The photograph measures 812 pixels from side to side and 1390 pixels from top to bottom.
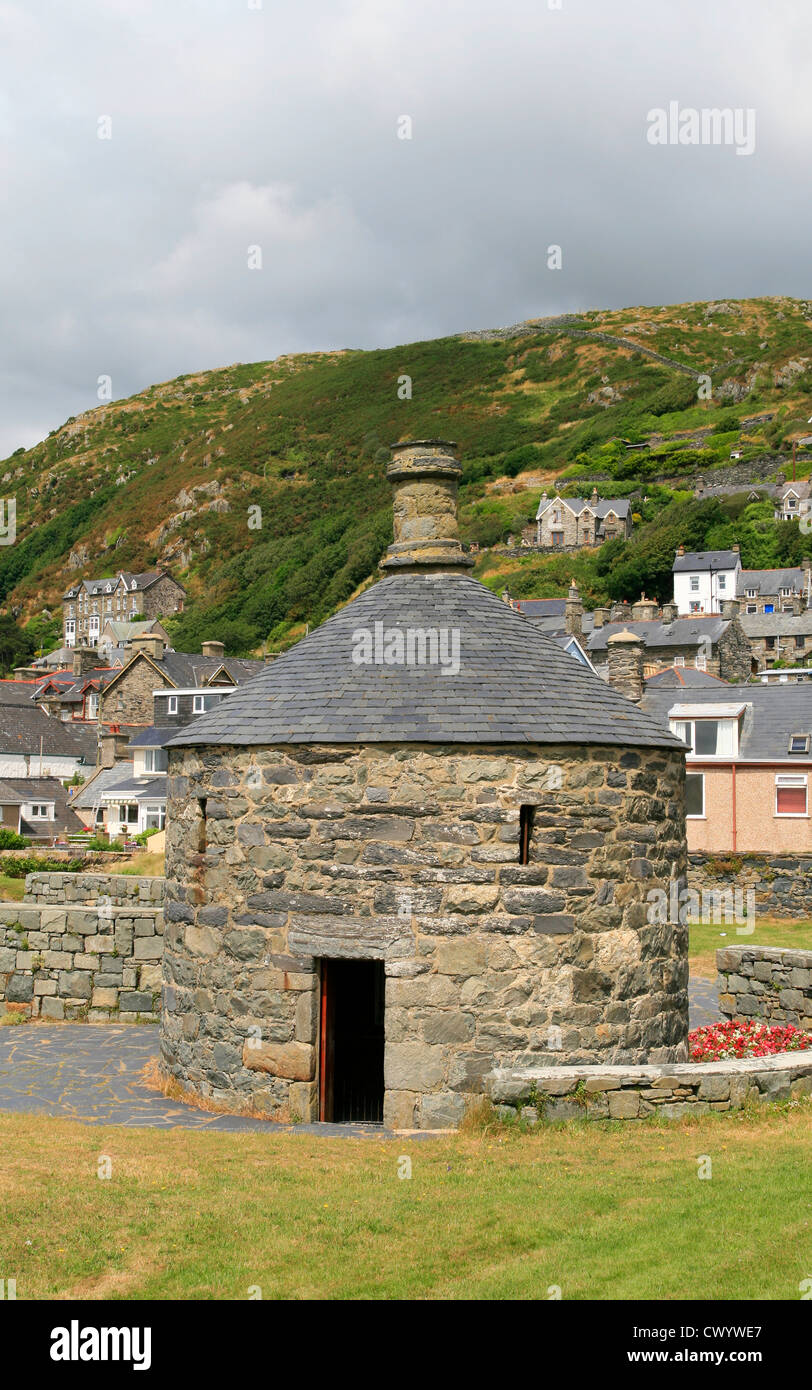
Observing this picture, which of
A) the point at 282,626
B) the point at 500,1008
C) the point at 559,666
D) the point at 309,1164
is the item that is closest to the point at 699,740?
the point at 559,666

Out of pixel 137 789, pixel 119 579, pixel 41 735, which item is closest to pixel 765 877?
pixel 137 789

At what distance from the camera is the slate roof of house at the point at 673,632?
6388 centimetres

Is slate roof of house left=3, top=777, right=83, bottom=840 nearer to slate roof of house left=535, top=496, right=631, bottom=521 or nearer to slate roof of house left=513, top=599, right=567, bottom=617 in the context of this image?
slate roof of house left=513, top=599, right=567, bottom=617

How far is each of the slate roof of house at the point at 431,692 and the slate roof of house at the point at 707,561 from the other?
231 ft

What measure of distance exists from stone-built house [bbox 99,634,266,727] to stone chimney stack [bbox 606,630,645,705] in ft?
122

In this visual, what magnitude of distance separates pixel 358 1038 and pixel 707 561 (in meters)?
71.7

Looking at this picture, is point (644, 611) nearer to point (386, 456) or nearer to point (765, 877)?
point (765, 877)

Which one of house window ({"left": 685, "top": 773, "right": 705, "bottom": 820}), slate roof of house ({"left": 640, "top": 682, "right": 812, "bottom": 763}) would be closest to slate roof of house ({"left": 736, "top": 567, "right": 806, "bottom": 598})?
slate roof of house ({"left": 640, "top": 682, "right": 812, "bottom": 763})

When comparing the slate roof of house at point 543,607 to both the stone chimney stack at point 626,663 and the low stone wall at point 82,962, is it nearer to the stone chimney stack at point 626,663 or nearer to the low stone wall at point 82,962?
the stone chimney stack at point 626,663

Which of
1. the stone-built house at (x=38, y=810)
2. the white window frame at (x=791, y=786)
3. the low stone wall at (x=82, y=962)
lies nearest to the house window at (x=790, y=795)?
the white window frame at (x=791, y=786)

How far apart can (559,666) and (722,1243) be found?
663cm

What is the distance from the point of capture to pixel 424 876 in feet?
32.4
